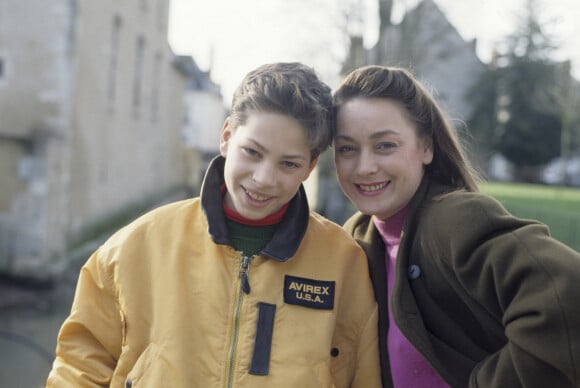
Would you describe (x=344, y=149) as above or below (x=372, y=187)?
above

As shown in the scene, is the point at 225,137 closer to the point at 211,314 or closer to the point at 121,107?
the point at 211,314

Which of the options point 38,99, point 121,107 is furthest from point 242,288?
point 121,107

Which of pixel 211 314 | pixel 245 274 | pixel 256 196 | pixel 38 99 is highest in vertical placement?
pixel 256 196

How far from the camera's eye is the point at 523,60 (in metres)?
37.4

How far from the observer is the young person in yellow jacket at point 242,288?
6.80 feet

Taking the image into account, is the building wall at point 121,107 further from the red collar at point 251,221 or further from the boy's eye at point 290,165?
the boy's eye at point 290,165

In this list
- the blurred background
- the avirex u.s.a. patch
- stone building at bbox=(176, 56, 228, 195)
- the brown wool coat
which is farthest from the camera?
stone building at bbox=(176, 56, 228, 195)

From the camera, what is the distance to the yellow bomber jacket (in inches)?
81.2

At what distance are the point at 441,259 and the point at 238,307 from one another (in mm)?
694

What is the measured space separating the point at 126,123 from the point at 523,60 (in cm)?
2699

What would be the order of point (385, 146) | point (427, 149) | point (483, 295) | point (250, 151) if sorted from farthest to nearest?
point (427, 149) → point (385, 146) → point (250, 151) → point (483, 295)

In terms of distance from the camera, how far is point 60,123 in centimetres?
1315

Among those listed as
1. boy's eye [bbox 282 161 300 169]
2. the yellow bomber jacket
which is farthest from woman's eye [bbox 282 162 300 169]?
the yellow bomber jacket

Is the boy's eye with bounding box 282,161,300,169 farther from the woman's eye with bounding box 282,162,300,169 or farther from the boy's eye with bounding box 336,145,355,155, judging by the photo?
the boy's eye with bounding box 336,145,355,155
